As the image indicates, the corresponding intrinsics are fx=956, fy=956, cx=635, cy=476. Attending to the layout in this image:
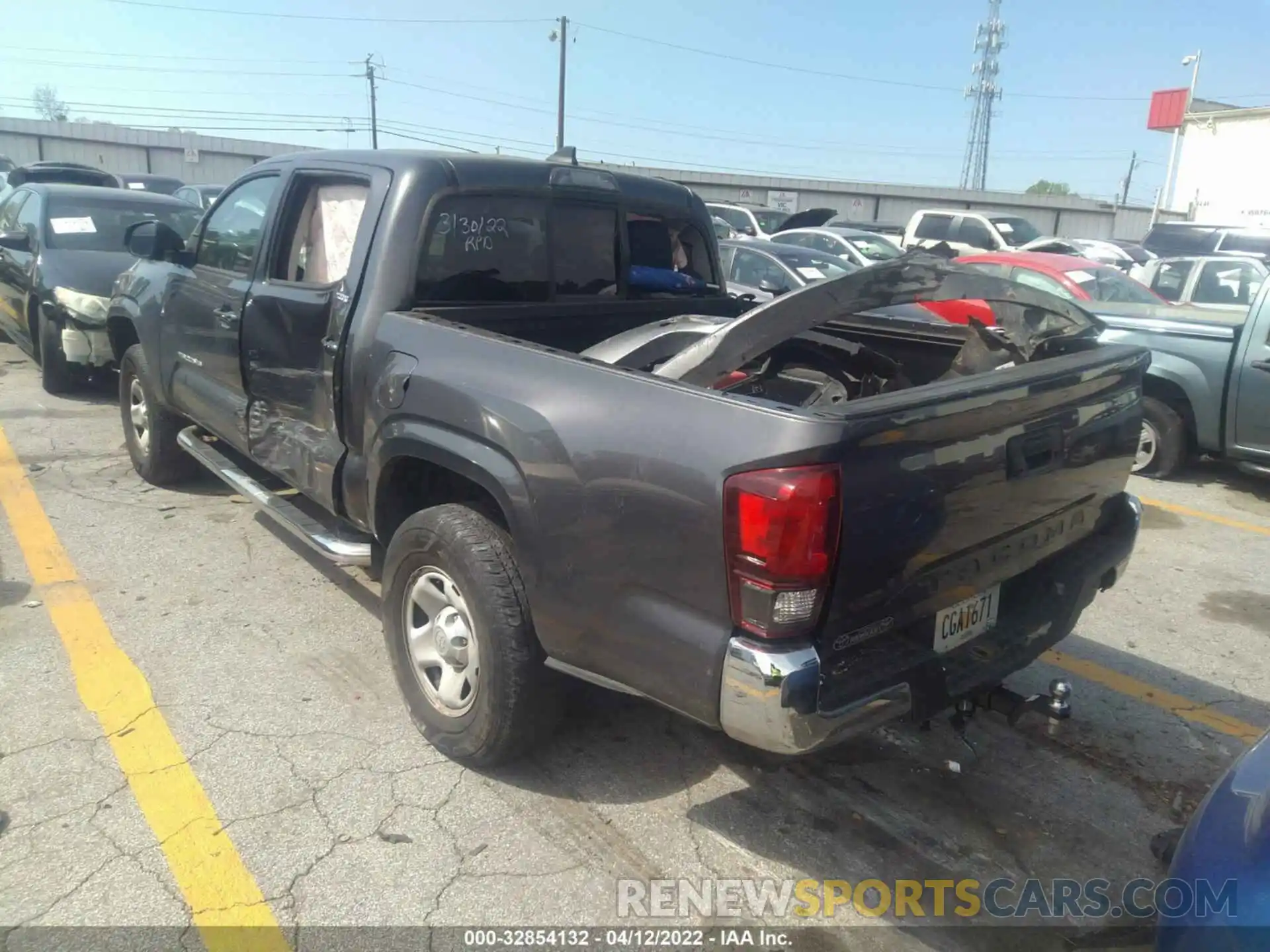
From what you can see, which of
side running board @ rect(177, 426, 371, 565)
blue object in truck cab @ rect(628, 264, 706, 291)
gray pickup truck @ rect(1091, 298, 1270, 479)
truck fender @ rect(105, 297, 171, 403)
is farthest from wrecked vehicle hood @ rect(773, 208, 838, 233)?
side running board @ rect(177, 426, 371, 565)

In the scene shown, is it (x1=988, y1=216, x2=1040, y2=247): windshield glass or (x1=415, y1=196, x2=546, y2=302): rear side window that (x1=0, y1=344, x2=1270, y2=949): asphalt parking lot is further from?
(x1=988, y1=216, x2=1040, y2=247): windshield glass

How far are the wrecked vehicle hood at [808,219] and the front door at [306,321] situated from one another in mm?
19121

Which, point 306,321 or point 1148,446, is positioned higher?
point 306,321

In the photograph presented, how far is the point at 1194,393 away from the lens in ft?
23.4

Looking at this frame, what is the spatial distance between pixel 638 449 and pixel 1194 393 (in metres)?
6.22

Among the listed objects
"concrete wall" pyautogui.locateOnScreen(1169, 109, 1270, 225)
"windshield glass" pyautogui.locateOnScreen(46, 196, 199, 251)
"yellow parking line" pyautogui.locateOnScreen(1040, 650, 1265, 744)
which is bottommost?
"yellow parking line" pyautogui.locateOnScreen(1040, 650, 1265, 744)

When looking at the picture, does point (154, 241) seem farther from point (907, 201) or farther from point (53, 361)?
point (907, 201)

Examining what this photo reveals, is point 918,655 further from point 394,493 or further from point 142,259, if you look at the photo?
point 142,259

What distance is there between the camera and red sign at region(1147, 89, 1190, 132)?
132 ft

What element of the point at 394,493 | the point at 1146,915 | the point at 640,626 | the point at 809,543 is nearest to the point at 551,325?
the point at 394,493

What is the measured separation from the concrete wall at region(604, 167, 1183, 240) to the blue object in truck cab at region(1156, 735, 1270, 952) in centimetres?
3802

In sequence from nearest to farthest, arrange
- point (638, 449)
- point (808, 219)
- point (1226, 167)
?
point (638, 449), point (808, 219), point (1226, 167)

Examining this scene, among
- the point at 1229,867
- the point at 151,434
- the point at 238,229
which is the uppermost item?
the point at 238,229

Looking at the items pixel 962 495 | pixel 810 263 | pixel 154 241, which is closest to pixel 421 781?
pixel 962 495
